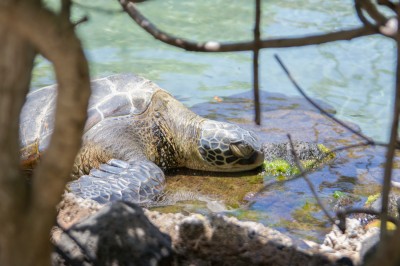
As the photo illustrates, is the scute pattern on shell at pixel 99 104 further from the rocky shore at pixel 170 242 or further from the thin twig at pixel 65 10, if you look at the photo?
the thin twig at pixel 65 10

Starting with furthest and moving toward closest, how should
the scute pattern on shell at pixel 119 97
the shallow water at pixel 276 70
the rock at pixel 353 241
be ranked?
the scute pattern on shell at pixel 119 97
the shallow water at pixel 276 70
the rock at pixel 353 241

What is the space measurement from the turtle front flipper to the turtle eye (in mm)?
816

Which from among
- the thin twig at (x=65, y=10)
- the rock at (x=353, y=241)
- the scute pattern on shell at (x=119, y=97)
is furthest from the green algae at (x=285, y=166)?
the thin twig at (x=65, y=10)

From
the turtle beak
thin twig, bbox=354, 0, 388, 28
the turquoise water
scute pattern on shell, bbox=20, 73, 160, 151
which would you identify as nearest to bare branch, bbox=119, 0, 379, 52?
thin twig, bbox=354, 0, 388, 28

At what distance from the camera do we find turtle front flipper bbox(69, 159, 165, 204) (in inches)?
195

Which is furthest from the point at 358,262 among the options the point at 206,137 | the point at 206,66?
the point at 206,66

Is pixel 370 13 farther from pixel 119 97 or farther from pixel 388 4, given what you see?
pixel 119 97

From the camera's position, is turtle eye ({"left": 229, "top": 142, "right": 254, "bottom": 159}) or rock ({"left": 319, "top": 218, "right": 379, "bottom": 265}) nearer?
rock ({"left": 319, "top": 218, "right": 379, "bottom": 265})

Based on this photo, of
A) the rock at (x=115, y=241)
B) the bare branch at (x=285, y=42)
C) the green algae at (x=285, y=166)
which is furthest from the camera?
the green algae at (x=285, y=166)

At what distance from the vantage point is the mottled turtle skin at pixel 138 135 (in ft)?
19.3

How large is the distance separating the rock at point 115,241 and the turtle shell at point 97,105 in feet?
10.7

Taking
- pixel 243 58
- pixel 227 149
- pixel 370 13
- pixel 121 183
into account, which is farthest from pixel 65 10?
pixel 243 58

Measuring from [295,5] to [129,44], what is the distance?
3330 mm

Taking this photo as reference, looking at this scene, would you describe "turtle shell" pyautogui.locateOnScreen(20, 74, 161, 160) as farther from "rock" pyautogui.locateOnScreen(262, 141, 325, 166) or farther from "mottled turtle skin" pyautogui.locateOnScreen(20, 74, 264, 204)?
"rock" pyautogui.locateOnScreen(262, 141, 325, 166)
